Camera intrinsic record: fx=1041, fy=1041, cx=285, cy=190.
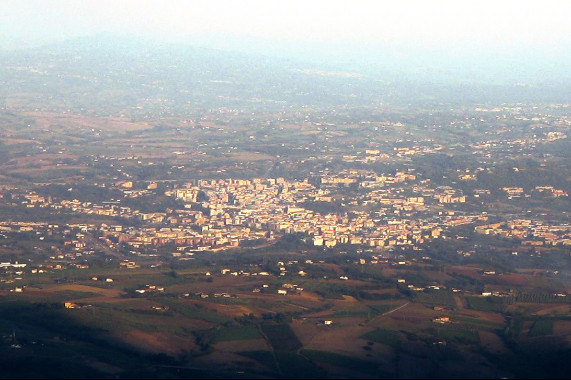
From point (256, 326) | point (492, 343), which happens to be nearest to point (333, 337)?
point (256, 326)

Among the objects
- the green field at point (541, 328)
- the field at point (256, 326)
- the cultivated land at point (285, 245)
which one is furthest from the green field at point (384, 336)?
the green field at point (541, 328)

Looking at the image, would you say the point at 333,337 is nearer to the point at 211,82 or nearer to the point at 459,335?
the point at 459,335

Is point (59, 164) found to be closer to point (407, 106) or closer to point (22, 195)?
point (22, 195)

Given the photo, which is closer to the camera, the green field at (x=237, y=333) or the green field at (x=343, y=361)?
the green field at (x=343, y=361)

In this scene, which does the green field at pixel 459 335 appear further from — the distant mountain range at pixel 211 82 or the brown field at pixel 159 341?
the distant mountain range at pixel 211 82

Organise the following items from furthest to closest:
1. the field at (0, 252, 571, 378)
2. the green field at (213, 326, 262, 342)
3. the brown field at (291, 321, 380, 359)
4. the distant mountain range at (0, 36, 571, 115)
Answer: the distant mountain range at (0, 36, 571, 115), the green field at (213, 326, 262, 342), the brown field at (291, 321, 380, 359), the field at (0, 252, 571, 378)

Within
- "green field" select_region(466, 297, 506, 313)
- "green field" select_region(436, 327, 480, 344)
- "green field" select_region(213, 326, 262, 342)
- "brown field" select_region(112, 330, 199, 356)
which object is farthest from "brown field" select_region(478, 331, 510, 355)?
"brown field" select_region(112, 330, 199, 356)

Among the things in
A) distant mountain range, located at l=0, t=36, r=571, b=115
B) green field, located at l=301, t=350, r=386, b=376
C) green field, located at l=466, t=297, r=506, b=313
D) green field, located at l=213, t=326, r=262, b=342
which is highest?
green field, located at l=301, t=350, r=386, b=376

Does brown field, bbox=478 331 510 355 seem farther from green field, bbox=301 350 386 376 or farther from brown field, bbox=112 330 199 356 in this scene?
brown field, bbox=112 330 199 356

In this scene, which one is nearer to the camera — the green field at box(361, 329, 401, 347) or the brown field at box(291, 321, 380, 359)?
the brown field at box(291, 321, 380, 359)

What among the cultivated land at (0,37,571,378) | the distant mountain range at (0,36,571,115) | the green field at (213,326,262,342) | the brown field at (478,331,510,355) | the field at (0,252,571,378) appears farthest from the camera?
the distant mountain range at (0,36,571,115)

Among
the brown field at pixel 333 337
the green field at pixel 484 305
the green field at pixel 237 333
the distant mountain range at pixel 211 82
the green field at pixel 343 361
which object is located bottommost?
the distant mountain range at pixel 211 82
